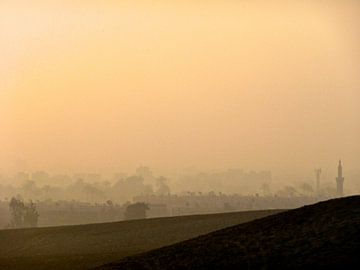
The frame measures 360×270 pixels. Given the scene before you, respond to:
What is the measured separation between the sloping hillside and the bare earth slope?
2808 millimetres

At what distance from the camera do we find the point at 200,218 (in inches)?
800

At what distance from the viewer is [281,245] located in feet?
40.7

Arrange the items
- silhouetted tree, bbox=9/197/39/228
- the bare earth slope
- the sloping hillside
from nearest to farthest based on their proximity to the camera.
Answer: the sloping hillside → the bare earth slope → silhouetted tree, bbox=9/197/39/228

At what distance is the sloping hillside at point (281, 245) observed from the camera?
38.5 feet

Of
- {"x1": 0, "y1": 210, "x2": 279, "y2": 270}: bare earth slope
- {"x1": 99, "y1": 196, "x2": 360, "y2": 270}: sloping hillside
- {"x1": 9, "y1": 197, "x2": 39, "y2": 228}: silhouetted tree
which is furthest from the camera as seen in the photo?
{"x1": 9, "y1": 197, "x2": 39, "y2": 228}: silhouetted tree

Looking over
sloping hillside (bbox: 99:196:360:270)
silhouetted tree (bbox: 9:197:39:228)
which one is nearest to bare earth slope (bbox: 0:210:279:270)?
silhouetted tree (bbox: 9:197:39:228)

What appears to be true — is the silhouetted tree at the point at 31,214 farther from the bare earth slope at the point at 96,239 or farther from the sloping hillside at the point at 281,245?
the sloping hillside at the point at 281,245

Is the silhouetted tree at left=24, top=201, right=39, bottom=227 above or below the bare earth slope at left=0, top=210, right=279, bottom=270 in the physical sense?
above

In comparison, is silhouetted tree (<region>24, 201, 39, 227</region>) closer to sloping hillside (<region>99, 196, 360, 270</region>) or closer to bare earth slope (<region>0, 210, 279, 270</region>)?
bare earth slope (<region>0, 210, 279, 270</region>)

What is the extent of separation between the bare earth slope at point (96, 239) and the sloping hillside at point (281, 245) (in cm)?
281

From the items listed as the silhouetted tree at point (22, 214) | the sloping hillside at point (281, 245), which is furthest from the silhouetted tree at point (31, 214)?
the sloping hillside at point (281, 245)

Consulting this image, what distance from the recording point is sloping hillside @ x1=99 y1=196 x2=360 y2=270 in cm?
1173

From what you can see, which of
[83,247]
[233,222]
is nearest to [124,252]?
[83,247]

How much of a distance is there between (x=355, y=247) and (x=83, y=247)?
26.5 feet
